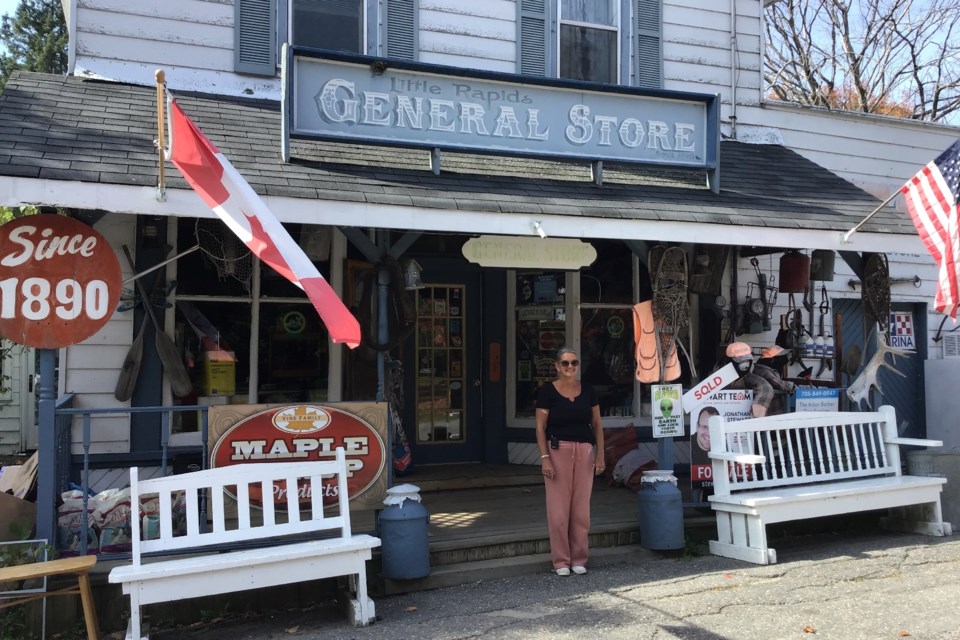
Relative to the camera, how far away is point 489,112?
6.68 metres

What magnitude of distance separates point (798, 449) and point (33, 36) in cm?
2707

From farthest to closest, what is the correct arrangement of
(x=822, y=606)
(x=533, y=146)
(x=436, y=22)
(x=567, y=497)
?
(x=436, y=22)
(x=533, y=146)
(x=567, y=497)
(x=822, y=606)

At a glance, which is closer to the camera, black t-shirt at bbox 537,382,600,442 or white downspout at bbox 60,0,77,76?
black t-shirt at bbox 537,382,600,442

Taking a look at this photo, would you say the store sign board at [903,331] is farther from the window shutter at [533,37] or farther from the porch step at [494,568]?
→ the porch step at [494,568]

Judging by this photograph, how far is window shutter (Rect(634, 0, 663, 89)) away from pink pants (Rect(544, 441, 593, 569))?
16.2 feet

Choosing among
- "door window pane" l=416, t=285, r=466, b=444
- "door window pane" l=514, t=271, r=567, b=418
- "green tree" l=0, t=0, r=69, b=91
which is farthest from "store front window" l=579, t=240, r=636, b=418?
"green tree" l=0, t=0, r=69, b=91

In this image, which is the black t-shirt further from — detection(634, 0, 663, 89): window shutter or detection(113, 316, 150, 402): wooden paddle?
detection(634, 0, 663, 89): window shutter

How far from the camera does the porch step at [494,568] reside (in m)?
5.59

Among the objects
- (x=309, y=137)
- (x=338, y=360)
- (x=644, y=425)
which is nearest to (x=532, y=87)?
(x=309, y=137)

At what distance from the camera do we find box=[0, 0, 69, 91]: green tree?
24.9 meters

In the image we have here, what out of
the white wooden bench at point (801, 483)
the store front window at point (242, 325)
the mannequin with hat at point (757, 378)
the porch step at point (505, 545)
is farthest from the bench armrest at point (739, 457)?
the store front window at point (242, 325)

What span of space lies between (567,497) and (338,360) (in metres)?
2.84

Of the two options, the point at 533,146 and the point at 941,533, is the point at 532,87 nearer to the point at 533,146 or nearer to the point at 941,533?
the point at 533,146

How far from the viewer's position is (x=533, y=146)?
6770 mm
